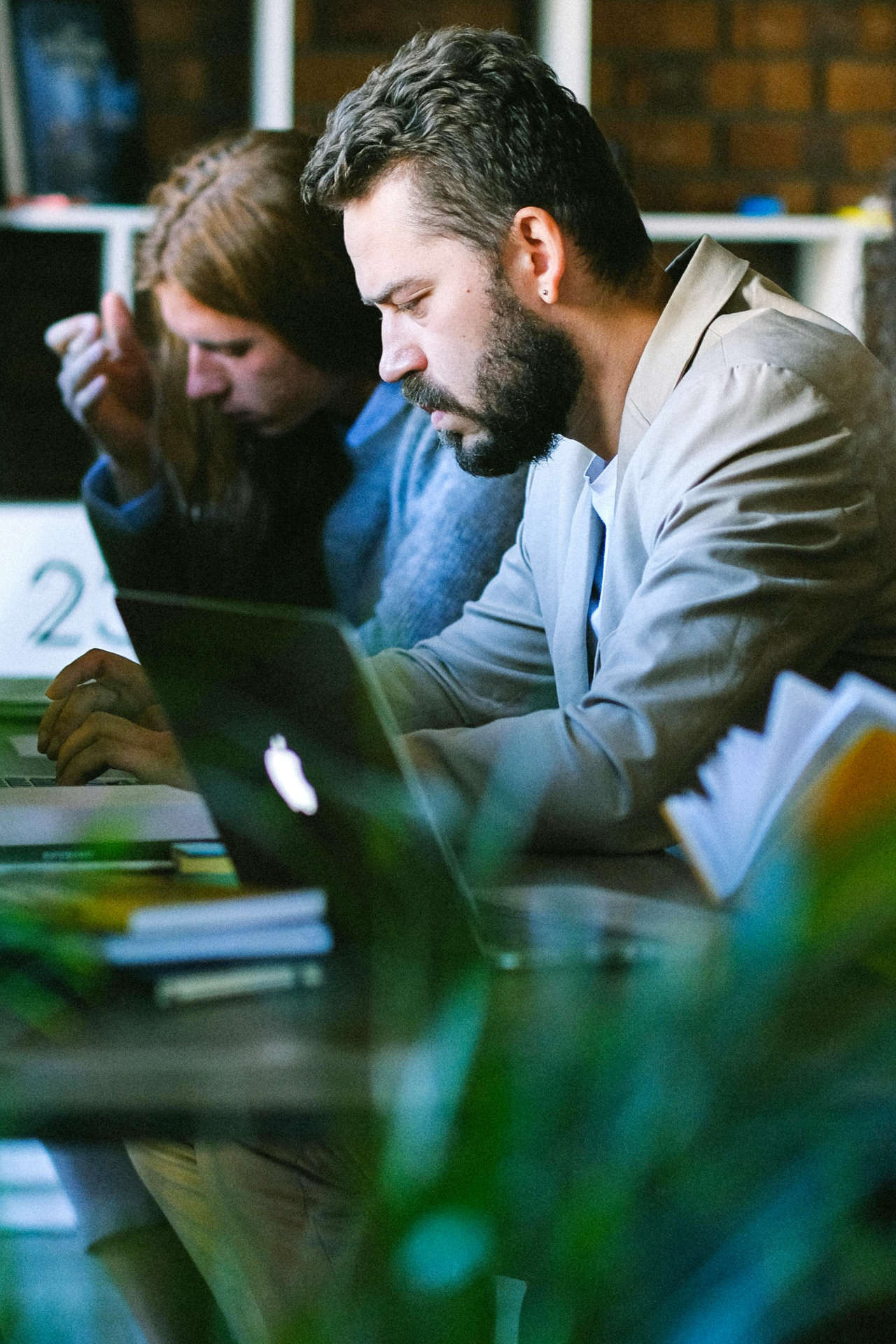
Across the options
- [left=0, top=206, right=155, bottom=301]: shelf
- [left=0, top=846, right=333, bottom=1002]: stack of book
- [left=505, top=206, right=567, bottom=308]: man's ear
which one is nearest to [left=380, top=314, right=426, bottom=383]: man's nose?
[left=505, top=206, right=567, bottom=308]: man's ear

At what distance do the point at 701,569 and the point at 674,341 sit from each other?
35 centimetres

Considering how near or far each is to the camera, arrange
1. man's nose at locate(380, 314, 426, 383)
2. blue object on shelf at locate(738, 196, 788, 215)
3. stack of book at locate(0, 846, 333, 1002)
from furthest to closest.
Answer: blue object on shelf at locate(738, 196, 788, 215) → man's nose at locate(380, 314, 426, 383) → stack of book at locate(0, 846, 333, 1002)

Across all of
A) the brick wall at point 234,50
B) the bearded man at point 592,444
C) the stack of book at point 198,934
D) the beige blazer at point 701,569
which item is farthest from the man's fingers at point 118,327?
the stack of book at point 198,934

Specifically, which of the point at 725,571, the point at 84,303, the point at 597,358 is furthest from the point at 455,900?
the point at 84,303

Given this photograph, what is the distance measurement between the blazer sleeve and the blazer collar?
2.7 inches

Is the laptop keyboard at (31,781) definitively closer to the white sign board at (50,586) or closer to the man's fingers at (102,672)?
the man's fingers at (102,672)

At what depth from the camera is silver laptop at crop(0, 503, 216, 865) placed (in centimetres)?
92

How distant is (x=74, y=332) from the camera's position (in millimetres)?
2326

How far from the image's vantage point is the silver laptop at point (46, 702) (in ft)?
3.00

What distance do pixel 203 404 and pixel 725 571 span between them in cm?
128

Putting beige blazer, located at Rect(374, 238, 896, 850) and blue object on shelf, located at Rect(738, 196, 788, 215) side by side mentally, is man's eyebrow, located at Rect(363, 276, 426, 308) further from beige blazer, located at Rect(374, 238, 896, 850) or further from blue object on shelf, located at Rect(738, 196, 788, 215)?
blue object on shelf, located at Rect(738, 196, 788, 215)

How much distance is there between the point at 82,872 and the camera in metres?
0.87

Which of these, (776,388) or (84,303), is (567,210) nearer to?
(776,388)

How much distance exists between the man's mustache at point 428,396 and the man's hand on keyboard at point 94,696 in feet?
1.42
